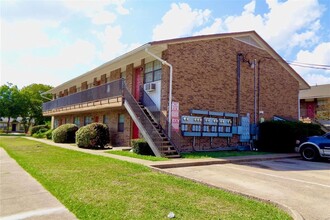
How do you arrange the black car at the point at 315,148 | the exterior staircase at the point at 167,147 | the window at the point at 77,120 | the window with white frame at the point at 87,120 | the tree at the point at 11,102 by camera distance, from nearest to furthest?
the exterior staircase at the point at 167,147 → the black car at the point at 315,148 → the window with white frame at the point at 87,120 → the window at the point at 77,120 → the tree at the point at 11,102

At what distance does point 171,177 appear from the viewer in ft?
26.2

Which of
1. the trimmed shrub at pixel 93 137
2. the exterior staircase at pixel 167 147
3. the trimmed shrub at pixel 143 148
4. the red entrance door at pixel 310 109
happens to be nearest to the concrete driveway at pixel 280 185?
the exterior staircase at pixel 167 147

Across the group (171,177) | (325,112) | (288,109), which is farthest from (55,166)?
(325,112)

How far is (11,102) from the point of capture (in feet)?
168

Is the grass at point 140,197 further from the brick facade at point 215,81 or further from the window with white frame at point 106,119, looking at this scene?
the window with white frame at point 106,119

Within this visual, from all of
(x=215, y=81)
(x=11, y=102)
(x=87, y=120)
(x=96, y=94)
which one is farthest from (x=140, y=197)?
(x=11, y=102)

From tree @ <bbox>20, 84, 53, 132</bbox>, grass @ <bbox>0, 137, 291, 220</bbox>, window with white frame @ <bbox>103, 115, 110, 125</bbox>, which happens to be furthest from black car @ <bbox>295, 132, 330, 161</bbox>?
tree @ <bbox>20, 84, 53, 132</bbox>

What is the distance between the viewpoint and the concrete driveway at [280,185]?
5.61 m

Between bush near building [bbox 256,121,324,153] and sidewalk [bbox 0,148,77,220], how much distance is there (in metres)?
13.7

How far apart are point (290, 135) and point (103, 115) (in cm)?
1252

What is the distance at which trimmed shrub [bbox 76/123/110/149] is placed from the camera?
1639 centimetres

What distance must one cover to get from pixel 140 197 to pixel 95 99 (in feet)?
44.5

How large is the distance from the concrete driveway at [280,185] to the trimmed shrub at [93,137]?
7.85 meters

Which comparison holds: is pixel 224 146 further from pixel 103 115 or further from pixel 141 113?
pixel 103 115
